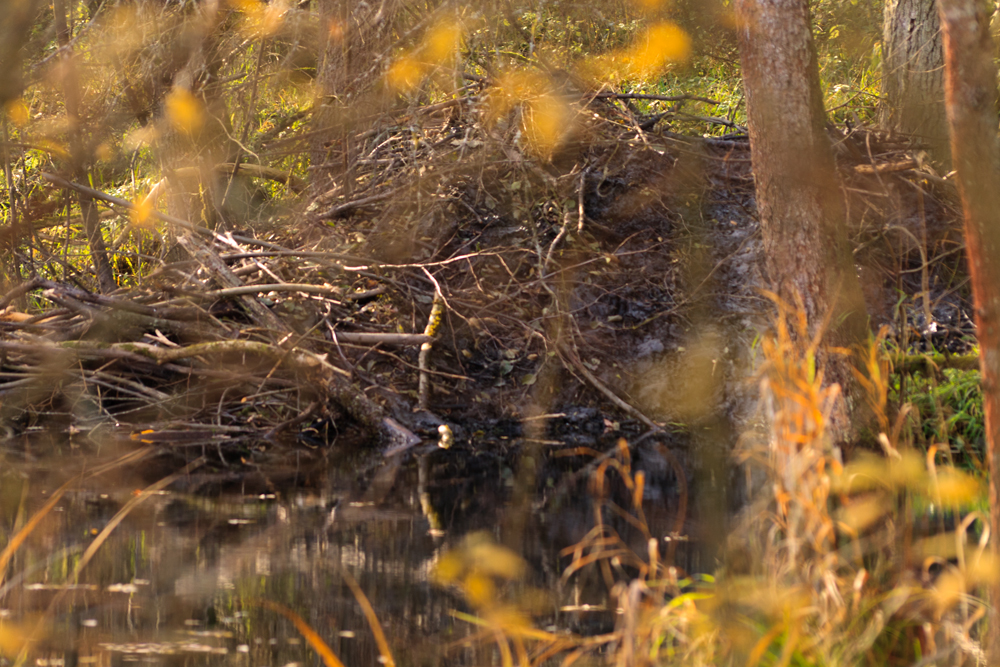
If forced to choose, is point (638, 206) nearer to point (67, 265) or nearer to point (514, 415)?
point (514, 415)

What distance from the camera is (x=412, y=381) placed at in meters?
8.11

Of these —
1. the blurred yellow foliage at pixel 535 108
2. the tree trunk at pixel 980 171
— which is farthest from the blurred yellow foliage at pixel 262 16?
the tree trunk at pixel 980 171

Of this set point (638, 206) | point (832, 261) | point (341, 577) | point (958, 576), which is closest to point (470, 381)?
point (638, 206)

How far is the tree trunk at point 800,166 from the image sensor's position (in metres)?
5.88

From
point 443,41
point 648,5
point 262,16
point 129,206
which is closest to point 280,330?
point 129,206

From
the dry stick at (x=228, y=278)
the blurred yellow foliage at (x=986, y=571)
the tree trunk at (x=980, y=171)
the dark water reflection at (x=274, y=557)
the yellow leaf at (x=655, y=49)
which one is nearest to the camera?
the blurred yellow foliage at (x=986, y=571)

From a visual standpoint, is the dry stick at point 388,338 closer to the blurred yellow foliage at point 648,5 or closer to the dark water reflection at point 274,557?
the dark water reflection at point 274,557

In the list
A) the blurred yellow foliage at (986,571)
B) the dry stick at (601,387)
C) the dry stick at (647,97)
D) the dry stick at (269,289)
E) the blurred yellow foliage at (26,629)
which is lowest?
the blurred yellow foliage at (26,629)

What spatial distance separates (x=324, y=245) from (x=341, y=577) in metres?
4.98

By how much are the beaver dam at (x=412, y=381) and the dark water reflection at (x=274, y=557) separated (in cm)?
2

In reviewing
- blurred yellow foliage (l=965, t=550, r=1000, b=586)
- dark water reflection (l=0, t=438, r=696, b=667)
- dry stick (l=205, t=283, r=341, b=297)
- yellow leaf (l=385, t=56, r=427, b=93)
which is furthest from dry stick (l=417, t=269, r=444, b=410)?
blurred yellow foliage (l=965, t=550, r=1000, b=586)

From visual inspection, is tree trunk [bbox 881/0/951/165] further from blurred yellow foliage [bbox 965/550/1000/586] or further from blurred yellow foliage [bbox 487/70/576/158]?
blurred yellow foliage [bbox 965/550/1000/586]

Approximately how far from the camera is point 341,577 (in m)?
4.44

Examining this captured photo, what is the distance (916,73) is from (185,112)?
6.03m
